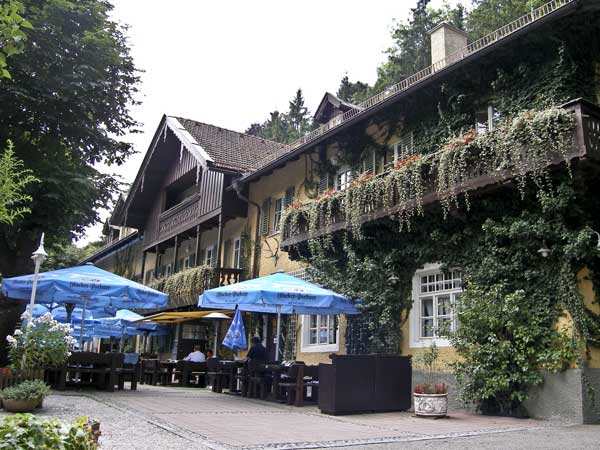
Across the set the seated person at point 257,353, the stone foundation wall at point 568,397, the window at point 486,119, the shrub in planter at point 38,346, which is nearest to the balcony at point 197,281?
the seated person at point 257,353

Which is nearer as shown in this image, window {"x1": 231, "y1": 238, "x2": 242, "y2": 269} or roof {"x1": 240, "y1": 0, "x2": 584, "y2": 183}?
roof {"x1": 240, "y1": 0, "x2": 584, "y2": 183}

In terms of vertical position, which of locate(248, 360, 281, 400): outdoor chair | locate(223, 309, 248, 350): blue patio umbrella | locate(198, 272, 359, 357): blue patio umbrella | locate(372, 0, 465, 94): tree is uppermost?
locate(372, 0, 465, 94): tree

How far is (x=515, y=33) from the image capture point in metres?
11.7

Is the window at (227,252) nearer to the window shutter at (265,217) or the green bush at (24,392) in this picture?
the window shutter at (265,217)

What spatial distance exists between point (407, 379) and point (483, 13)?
23.4 metres

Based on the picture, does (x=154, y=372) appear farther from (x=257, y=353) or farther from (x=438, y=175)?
(x=438, y=175)

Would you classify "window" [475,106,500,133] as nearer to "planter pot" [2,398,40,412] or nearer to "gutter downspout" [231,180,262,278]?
"planter pot" [2,398,40,412]

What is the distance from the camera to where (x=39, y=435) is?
3631 millimetres

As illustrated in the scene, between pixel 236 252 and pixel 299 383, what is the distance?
462 inches

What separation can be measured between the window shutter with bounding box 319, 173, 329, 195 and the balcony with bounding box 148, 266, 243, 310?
15.3 feet

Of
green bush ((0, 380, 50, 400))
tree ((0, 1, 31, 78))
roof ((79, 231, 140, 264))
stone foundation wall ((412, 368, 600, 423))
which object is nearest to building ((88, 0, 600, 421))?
stone foundation wall ((412, 368, 600, 423))

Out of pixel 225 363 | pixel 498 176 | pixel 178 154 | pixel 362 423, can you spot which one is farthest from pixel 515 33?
pixel 178 154

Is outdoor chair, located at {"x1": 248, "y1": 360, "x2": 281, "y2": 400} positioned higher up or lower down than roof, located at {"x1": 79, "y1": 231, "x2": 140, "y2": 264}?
lower down

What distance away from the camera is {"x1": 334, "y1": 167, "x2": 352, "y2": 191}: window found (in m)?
17.6
